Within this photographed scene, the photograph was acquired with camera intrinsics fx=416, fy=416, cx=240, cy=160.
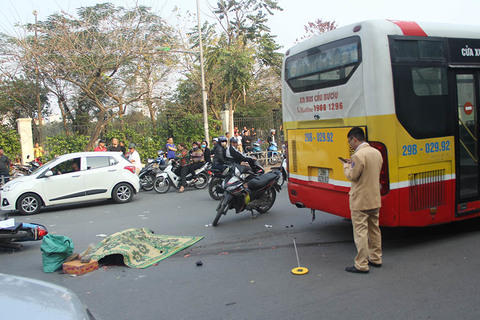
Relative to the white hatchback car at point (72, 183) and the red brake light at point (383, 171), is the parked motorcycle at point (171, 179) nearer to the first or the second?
the white hatchback car at point (72, 183)

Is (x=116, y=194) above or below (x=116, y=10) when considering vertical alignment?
below

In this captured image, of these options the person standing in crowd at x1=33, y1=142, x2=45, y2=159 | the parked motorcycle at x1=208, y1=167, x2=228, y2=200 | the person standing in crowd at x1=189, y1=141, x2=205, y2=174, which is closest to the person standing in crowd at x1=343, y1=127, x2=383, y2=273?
the parked motorcycle at x1=208, y1=167, x2=228, y2=200

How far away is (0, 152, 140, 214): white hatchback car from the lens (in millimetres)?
10797

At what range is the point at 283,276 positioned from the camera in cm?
510

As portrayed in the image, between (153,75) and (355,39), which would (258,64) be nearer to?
(153,75)

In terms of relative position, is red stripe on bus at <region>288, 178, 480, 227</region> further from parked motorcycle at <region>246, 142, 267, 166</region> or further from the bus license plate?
parked motorcycle at <region>246, 142, 267, 166</region>

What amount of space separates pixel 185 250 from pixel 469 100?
481 centimetres

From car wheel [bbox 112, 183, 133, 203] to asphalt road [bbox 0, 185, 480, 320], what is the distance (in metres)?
3.48

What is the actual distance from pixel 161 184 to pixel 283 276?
9002 millimetres

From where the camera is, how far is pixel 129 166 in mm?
12125

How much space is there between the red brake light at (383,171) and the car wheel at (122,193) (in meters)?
8.29

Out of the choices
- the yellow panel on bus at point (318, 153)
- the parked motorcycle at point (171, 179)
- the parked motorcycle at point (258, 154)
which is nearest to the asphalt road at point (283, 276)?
the yellow panel on bus at point (318, 153)

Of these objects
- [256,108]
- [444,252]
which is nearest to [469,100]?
[444,252]

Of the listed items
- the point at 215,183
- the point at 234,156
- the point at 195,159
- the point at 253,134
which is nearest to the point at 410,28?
the point at 234,156
